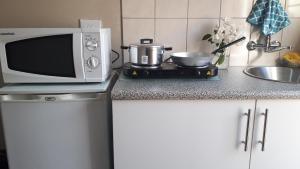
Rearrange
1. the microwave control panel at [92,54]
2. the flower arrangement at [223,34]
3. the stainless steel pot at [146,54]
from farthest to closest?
the flower arrangement at [223,34]
the stainless steel pot at [146,54]
the microwave control panel at [92,54]

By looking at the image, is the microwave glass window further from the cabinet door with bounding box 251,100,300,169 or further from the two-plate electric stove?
the cabinet door with bounding box 251,100,300,169

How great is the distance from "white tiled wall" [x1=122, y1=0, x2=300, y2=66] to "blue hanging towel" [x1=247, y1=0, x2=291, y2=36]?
75 millimetres

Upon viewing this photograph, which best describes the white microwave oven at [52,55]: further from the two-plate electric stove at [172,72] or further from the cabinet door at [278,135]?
the cabinet door at [278,135]

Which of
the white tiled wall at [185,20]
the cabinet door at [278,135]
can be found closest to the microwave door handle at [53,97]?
the white tiled wall at [185,20]

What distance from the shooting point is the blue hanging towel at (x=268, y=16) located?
160 cm

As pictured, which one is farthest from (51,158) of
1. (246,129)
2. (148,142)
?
(246,129)

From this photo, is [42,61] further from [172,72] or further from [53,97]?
[172,72]

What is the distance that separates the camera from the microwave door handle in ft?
4.00

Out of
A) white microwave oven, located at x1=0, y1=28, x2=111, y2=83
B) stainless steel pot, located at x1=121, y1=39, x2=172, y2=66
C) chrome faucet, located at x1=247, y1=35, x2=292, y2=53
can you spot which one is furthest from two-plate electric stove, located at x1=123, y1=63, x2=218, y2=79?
chrome faucet, located at x1=247, y1=35, x2=292, y2=53

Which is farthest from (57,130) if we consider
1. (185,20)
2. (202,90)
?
(185,20)

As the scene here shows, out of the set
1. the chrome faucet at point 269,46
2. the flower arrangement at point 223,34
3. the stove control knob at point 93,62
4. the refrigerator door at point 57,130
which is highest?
the flower arrangement at point 223,34

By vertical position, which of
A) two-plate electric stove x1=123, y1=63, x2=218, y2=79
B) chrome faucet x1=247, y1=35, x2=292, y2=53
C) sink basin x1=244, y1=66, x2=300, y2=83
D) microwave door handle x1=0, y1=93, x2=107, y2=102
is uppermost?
chrome faucet x1=247, y1=35, x2=292, y2=53

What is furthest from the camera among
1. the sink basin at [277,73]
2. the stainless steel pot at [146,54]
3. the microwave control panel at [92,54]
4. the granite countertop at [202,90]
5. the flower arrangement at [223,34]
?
the sink basin at [277,73]

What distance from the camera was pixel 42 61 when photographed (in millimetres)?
1298
